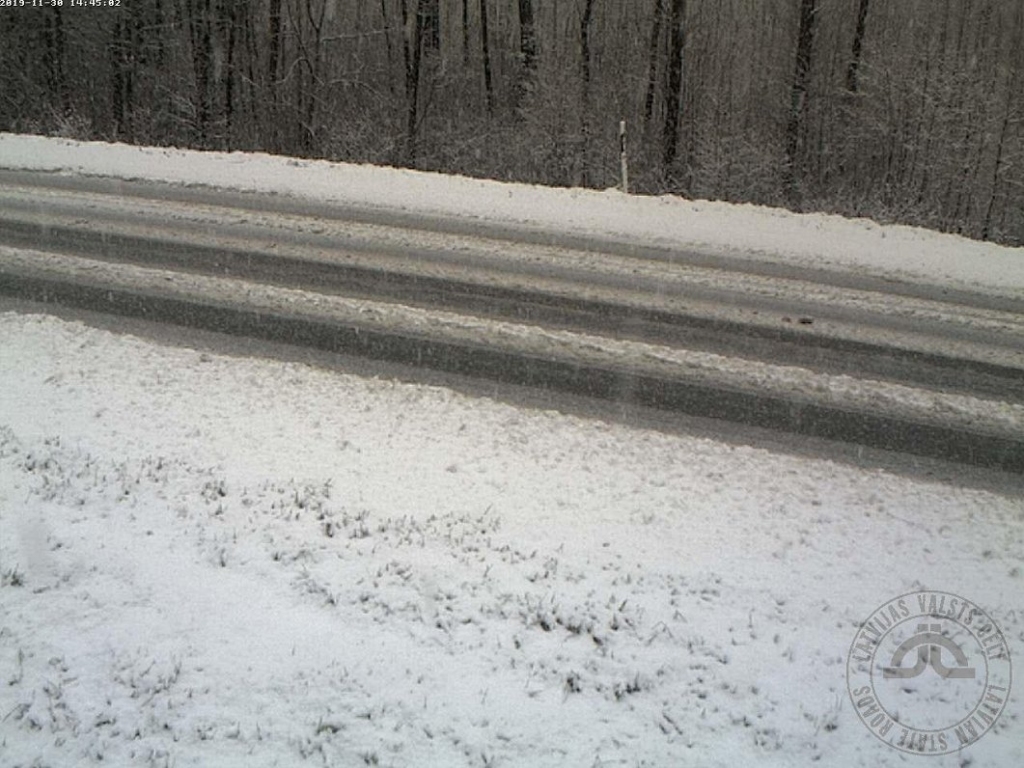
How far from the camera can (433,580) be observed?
459cm

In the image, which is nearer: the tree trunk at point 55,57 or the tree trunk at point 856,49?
the tree trunk at point 856,49

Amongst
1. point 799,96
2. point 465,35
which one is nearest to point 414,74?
point 465,35

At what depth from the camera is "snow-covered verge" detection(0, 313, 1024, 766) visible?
3637 millimetres

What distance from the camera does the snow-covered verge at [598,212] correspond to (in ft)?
38.9

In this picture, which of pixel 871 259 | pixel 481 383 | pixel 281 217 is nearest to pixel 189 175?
pixel 281 217

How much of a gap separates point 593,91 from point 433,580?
16.7 m

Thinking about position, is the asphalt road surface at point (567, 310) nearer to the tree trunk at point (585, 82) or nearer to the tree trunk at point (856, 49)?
the tree trunk at point (585, 82)

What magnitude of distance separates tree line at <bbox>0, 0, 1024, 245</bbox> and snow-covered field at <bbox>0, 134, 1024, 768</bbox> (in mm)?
11391

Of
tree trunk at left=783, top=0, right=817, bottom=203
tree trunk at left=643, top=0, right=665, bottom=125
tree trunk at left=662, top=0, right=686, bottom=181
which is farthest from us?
tree trunk at left=643, top=0, right=665, bottom=125

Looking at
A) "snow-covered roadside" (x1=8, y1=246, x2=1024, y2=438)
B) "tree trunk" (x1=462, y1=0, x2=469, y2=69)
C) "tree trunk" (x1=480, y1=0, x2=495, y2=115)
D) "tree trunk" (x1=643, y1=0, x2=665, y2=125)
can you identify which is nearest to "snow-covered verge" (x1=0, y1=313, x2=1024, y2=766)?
"snow-covered roadside" (x1=8, y1=246, x2=1024, y2=438)

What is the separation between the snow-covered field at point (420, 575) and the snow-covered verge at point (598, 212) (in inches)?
252

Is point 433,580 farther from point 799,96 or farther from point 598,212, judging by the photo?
point 799,96

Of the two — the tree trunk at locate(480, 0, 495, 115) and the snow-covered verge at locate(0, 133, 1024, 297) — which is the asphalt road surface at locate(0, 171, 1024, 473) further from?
the tree trunk at locate(480, 0, 495, 115)

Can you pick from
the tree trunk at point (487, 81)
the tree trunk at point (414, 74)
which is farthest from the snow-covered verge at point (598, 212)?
the tree trunk at point (487, 81)
